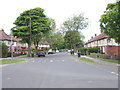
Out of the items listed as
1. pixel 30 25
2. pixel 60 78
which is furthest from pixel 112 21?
pixel 30 25

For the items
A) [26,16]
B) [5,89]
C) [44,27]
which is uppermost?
[26,16]

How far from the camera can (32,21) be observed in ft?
132

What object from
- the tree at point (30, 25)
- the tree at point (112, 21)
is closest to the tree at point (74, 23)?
the tree at point (30, 25)

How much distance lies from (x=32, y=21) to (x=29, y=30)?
7.25ft

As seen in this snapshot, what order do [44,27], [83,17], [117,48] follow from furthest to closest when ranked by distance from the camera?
[83,17] < [44,27] < [117,48]

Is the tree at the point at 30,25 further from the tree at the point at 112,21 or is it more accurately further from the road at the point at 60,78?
the road at the point at 60,78

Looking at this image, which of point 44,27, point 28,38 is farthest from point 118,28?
point 28,38

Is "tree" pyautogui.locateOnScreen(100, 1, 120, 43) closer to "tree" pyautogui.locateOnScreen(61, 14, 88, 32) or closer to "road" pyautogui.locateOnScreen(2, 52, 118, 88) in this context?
"road" pyautogui.locateOnScreen(2, 52, 118, 88)

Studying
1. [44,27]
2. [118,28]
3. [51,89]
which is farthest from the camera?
[44,27]

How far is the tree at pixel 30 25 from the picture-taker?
39034 mm

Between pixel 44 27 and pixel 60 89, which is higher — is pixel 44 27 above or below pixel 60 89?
above

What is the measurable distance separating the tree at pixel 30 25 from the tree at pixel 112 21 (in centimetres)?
1977

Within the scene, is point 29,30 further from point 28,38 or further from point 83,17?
point 83,17

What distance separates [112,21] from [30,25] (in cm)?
2229
